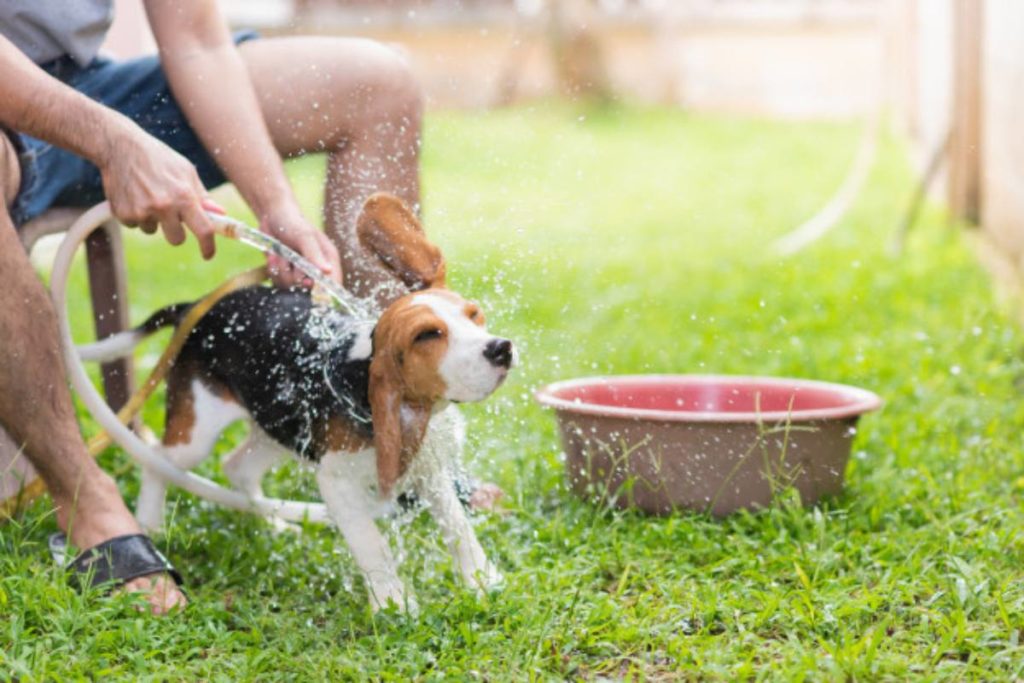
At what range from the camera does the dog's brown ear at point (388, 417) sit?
2264 mm

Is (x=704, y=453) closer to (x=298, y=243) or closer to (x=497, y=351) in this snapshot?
(x=497, y=351)

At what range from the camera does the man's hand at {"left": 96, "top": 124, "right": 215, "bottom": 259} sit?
2523mm

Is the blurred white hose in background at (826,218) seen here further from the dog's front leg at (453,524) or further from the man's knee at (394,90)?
the dog's front leg at (453,524)

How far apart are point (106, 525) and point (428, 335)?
0.78m

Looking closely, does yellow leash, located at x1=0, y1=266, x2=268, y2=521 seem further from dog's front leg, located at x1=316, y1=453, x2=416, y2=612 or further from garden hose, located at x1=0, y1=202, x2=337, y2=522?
dog's front leg, located at x1=316, y1=453, x2=416, y2=612

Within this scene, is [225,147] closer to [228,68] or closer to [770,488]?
[228,68]

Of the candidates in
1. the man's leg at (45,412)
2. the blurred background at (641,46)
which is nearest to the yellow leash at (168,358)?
the man's leg at (45,412)

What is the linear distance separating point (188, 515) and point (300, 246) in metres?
0.66

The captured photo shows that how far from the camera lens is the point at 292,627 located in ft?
7.84

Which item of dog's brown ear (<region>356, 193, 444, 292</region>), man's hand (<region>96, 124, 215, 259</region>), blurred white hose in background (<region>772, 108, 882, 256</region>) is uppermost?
man's hand (<region>96, 124, 215, 259</region>)

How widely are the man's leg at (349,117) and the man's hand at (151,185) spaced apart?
0.47 metres

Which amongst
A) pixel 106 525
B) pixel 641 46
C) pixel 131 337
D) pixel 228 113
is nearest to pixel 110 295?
pixel 131 337

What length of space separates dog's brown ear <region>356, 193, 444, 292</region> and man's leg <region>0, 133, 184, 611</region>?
62 cm

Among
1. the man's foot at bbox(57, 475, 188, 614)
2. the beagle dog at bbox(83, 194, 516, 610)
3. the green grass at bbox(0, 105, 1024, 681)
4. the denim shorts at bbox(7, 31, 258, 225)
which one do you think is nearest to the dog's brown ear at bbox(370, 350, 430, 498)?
the beagle dog at bbox(83, 194, 516, 610)
